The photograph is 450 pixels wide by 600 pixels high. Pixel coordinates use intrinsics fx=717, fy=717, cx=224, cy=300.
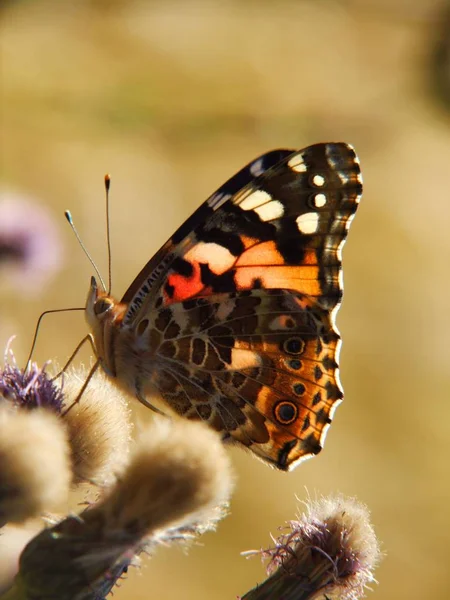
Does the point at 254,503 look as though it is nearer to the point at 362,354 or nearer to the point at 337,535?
the point at 362,354

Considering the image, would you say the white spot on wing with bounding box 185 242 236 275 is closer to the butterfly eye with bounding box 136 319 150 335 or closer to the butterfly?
the butterfly

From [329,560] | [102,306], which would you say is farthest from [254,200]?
[329,560]

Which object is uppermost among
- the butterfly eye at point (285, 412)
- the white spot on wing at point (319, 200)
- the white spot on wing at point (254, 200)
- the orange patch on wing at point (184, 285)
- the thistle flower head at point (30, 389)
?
the white spot on wing at point (254, 200)

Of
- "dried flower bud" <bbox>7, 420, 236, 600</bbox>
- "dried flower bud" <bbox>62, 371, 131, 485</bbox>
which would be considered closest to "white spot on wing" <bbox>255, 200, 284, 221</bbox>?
"dried flower bud" <bbox>62, 371, 131, 485</bbox>

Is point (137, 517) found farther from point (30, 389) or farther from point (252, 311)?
point (252, 311)

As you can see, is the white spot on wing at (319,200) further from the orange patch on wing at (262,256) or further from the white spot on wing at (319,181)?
the orange patch on wing at (262,256)

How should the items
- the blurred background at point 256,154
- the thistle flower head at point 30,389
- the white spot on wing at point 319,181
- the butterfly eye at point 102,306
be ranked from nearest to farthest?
the thistle flower head at point 30,389 → the butterfly eye at point 102,306 → the white spot on wing at point 319,181 → the blurred background at point 256,154

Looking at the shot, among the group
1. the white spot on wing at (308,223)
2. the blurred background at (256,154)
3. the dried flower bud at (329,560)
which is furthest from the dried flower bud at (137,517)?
the blurred background at (256,154)
